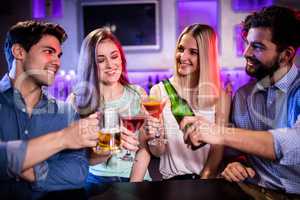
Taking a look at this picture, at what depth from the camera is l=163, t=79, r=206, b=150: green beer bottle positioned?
5.91 feet

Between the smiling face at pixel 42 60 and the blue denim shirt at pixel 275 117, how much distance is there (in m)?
0.92

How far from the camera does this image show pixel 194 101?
1854 millimetres

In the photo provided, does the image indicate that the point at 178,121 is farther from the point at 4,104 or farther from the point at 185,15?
the point at 4,104

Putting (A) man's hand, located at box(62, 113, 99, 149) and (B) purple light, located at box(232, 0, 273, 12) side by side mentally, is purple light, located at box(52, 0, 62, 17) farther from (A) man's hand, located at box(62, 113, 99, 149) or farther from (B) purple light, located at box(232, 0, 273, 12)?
(B) purple light, located at box(232, 0, 273, 12)

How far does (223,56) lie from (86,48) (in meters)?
0.69

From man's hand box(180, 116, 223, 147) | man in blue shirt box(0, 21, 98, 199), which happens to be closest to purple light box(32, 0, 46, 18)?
man in blue shirt box(0, 21, 98, 199)

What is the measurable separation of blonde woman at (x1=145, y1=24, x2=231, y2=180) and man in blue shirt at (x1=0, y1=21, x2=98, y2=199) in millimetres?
393

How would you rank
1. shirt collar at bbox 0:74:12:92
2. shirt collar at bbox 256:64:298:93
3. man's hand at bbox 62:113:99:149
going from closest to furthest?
man's hand at bbox 62:113:99:149 → shirt collar at bbox 0:74:12:92 → shirt collar at bbox 256:64:298:93

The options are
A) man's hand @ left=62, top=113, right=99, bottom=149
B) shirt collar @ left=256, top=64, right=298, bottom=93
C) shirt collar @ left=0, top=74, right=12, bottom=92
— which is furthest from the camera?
shirt collar @ left=256, top=64, right=298, bottom=93

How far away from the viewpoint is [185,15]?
1.84 metres

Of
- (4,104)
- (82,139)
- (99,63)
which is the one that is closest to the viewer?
(82,139)

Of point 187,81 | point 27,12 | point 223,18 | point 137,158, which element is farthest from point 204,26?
point 27,12

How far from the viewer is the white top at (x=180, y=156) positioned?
1.83m

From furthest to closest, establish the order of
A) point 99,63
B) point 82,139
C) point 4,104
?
point 99,63
point 4,104
point 82,139
